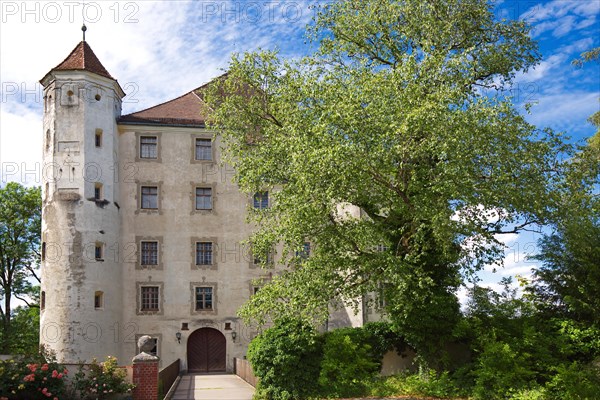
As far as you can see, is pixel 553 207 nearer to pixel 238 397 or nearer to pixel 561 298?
pixel 561 298

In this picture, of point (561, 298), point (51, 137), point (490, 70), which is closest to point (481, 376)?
point (561, 298)

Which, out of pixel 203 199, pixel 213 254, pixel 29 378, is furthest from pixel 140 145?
pixel 29 378

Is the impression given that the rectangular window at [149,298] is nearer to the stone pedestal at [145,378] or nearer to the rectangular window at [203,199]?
the rectangular window at [203,199]

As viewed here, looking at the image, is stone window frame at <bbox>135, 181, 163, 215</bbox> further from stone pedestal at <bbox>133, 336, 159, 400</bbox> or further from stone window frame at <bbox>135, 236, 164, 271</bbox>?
stone pedestal at <bbox>133, 336, 159, 400</bbox>

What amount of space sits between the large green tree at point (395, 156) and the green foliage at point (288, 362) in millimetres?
832

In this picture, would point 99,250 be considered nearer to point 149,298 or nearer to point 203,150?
point 149,298

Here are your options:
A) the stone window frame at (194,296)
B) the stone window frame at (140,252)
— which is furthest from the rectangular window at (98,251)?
the stone window frame at (194,296)

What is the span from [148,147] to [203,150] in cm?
271

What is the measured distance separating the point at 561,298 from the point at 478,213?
4968 mm

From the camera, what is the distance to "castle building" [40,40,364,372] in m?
29.3

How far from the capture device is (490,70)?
20.6 m

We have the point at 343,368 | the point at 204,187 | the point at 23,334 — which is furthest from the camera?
the point at 23,334

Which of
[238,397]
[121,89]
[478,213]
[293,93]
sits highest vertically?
[121,89]

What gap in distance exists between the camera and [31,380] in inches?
575
